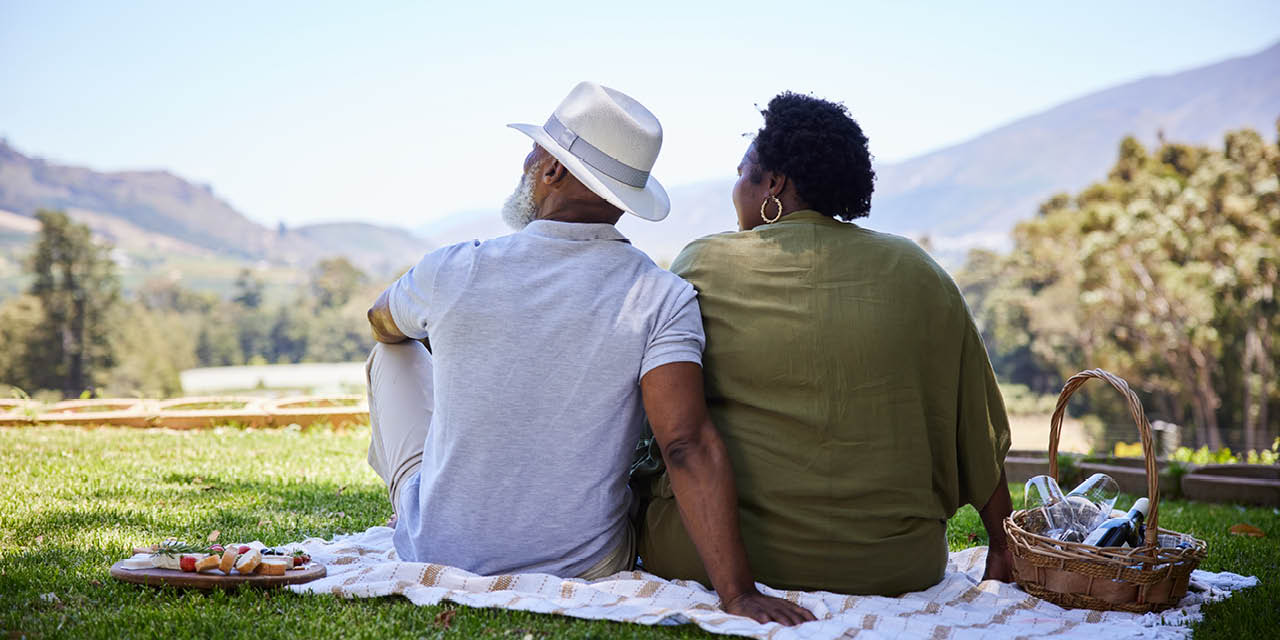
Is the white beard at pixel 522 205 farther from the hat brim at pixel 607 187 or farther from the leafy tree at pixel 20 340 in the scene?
the leafy tree at pixel 20 340

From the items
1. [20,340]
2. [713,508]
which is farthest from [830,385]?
[20,340]

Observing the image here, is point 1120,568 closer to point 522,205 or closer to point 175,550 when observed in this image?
point 522,205

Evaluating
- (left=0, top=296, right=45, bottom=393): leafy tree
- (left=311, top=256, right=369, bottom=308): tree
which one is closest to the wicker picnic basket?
(left=0, top=296, right=45, bottom=393): leafy tree

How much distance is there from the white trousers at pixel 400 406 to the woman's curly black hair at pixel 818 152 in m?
1.23

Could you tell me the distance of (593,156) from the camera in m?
2.73

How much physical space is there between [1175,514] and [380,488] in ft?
12.6

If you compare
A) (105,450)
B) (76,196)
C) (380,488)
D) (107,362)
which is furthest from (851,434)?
(76,196)

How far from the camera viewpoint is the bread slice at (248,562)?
261 centimetres

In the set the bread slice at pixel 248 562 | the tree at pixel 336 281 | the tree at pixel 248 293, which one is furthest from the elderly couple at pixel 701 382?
the tree at pixel 248 293

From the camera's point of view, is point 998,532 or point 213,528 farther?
point 213,528

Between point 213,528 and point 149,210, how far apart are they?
181m

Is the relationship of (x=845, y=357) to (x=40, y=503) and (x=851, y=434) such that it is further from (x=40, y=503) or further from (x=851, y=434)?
(x=40, y=503)

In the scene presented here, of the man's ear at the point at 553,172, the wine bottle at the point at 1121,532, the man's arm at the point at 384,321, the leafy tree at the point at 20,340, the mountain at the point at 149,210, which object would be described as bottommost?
the leafy tree at the point at 20,340

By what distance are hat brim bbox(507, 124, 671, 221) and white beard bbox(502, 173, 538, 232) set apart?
128mm
